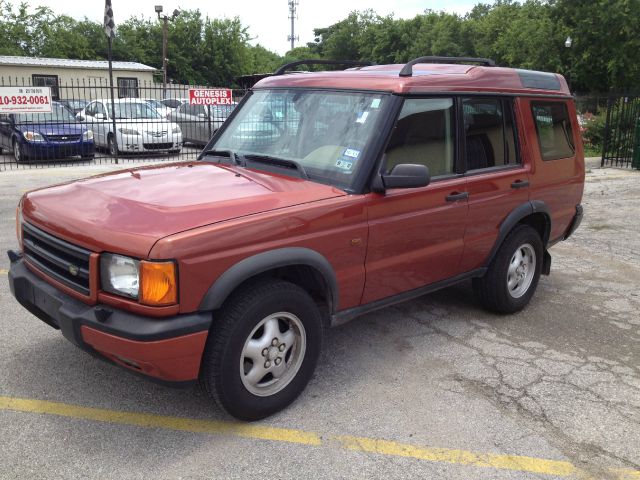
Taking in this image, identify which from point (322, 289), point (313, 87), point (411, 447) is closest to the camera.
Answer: point (411, 447)

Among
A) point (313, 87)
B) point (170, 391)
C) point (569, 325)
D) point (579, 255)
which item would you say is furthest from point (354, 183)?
point (579, 255)

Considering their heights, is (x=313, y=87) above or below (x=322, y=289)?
above

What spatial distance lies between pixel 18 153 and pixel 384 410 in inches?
551

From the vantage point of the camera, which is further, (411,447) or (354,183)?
(354,183)

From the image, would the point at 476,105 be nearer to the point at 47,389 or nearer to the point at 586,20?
the point at 47,389

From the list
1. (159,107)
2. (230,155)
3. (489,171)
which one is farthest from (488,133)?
(159,107)

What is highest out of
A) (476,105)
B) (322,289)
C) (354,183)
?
(476,105)

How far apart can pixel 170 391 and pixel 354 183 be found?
1694 mm

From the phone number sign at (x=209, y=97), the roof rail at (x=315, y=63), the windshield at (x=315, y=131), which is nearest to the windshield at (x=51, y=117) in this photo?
the phone number sign at (x=209, y=97)

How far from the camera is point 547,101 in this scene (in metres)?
5.04

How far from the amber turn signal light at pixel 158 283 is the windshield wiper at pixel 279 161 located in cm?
121

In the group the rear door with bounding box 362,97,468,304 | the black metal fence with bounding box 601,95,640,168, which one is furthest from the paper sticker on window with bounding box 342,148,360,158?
the black metal fence with bounding box 601,95,640,168

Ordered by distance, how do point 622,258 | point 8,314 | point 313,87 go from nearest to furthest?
1. point 313,87
2. point 8,314
3. point 622,258

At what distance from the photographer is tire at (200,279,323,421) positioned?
303cm
